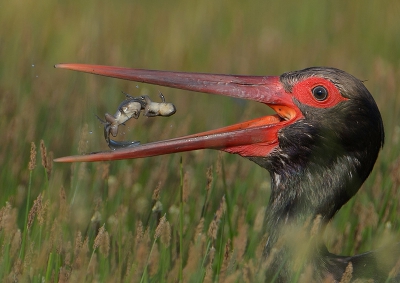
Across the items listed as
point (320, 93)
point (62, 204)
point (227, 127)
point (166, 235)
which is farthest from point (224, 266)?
point (320, 93)

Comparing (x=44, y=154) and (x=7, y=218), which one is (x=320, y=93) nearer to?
(x=44, y=154)

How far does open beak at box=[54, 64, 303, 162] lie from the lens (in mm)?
4105

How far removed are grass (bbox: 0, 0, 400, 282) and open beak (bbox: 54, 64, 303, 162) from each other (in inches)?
6.1

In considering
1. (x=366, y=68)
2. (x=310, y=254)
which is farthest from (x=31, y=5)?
(x=310, y=254)

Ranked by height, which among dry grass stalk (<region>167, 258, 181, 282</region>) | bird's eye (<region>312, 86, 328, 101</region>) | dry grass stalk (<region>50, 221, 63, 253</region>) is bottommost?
dry grass stalk (<region>167, 258, 181, 282</region>)

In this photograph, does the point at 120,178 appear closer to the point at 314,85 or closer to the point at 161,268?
the point at 161,268

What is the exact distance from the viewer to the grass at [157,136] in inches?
154

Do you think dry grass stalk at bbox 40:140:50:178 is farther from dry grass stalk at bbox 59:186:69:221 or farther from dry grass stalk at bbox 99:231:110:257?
dry grass stalk at bbox 99:231:110:257

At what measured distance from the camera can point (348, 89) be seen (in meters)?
4.22

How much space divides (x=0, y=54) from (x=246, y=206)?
2.65m

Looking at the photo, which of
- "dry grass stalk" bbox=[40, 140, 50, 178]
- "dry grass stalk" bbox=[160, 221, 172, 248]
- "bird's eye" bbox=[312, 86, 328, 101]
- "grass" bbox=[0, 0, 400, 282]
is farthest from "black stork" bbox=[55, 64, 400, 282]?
"dry grass stalk" bbox=[160, 221, 172, 248]

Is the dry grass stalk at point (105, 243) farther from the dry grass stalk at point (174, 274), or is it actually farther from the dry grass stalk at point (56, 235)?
the dry grass stalk at point (174, 274)

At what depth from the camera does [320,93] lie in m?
4.26

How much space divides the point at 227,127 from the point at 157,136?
1309mm
